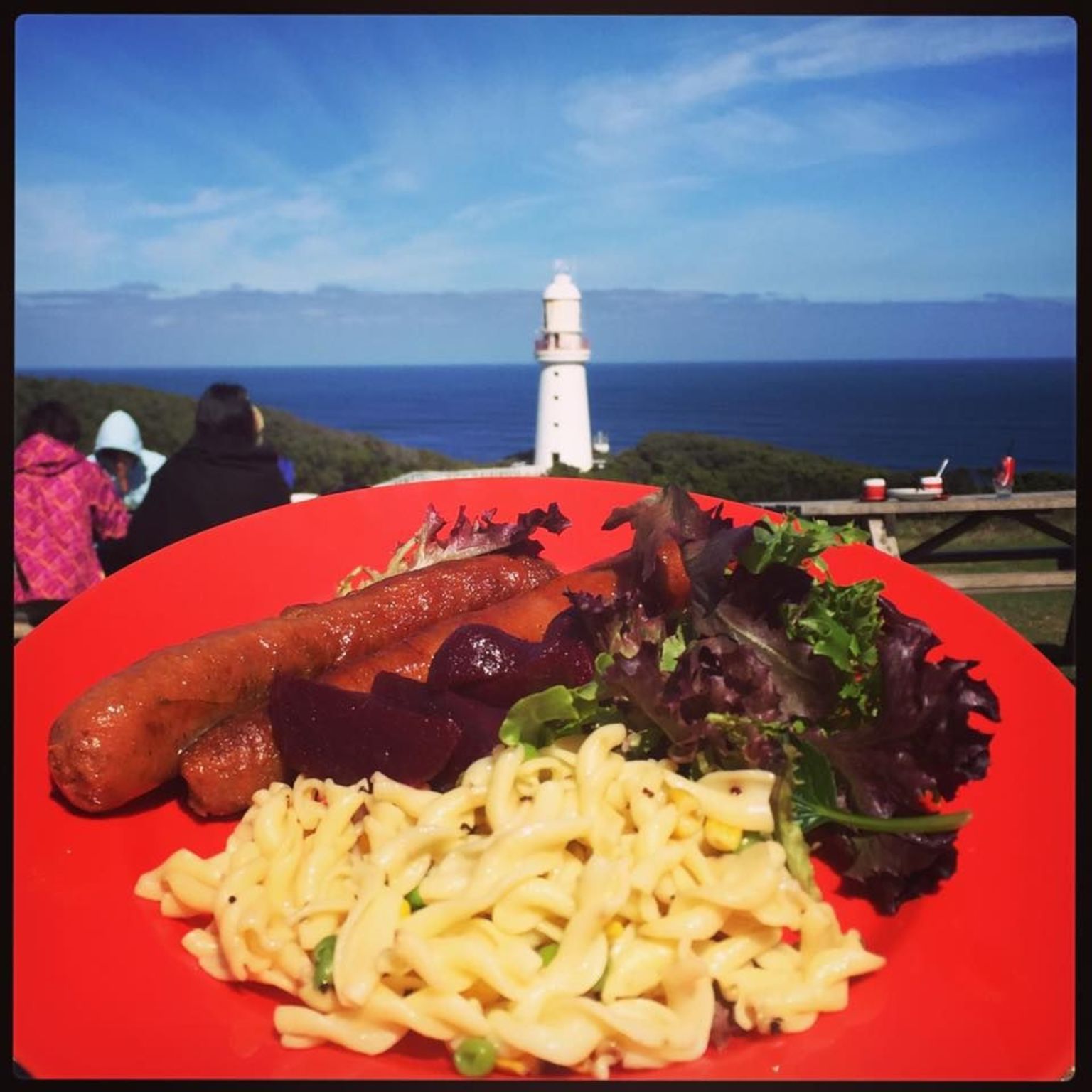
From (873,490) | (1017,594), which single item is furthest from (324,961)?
(1017,594)

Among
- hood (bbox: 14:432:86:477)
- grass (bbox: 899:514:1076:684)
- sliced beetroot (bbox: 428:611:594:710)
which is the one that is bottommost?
grass (bbox: 899:514:1076:684)

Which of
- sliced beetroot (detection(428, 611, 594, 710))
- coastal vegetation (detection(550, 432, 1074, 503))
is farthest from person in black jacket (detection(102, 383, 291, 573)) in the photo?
sliced beetroot (detection(428, 611, 594, 710))

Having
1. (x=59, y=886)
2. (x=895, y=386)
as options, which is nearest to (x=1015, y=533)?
(x=59, y=886)

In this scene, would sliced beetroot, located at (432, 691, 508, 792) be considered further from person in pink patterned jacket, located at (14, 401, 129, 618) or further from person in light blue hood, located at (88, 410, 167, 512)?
person in light blue hood, located at (88, 410, 167, 512)

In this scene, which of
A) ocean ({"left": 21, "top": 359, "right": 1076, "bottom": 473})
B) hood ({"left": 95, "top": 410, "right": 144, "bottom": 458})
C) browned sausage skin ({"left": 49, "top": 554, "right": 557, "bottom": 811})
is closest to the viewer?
browned sausage skin ({"left": 49, "top": 554, "right": 557, "bottom": 811})

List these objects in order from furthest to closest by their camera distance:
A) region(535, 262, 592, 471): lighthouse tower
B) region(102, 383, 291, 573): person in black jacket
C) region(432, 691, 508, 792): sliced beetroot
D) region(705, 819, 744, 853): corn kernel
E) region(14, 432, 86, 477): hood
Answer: region(535, 262, 592, 471): lighthouse tower < region(14, 432, 86, 477): hood < region(102, 383, 291, 573): person in black jacket < region(432, 691, 508, 792): sliced beetroot < region(705, 819, 744, 853): corn kernel

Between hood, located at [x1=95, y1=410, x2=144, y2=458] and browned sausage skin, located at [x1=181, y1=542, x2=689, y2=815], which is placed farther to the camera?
hood, located at [x1=95, y1=410, x2=144, y2=458]

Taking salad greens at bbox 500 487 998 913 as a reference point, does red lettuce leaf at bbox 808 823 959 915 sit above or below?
below
